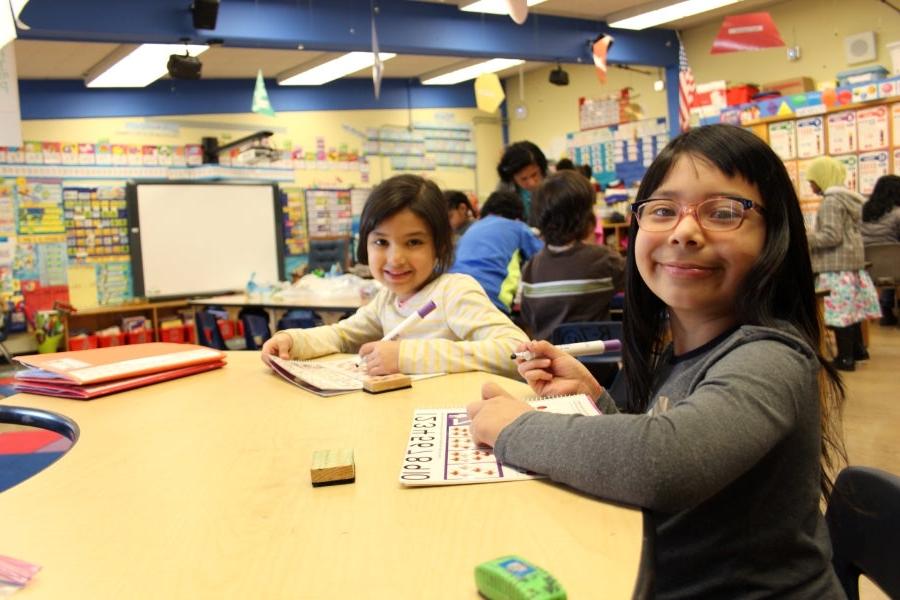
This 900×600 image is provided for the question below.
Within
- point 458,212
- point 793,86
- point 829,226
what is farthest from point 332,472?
point 793,86

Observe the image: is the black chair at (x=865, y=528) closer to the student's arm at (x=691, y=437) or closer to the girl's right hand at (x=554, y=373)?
the student's arm at (x=691, y=437)

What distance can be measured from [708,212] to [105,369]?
1228mm

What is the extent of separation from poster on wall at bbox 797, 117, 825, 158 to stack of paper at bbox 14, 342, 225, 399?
20.5 ft

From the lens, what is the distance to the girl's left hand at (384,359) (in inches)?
58.4

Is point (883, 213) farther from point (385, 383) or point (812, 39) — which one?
point (385, 383)

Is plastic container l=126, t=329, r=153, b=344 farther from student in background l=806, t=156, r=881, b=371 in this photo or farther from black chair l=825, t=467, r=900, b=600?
black chair l=825, t=467, r=900, b=600

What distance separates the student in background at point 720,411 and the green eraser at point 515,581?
0.18 metres

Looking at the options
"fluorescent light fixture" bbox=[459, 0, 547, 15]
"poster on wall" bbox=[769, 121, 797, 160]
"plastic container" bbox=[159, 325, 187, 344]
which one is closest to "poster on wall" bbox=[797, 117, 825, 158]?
"poster on wall" bbox=[769, 121, 797, 160]

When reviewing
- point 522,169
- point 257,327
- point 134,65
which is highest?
point 134,65

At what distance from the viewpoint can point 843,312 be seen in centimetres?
454

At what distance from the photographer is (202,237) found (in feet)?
24.6

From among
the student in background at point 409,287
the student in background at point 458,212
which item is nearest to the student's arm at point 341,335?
the student in background at point 409,287

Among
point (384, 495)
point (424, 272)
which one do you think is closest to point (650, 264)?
point (384, 495)

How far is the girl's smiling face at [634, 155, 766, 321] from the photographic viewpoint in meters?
0.91
